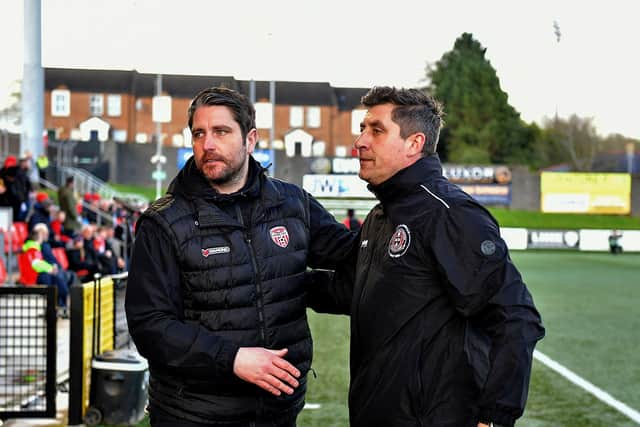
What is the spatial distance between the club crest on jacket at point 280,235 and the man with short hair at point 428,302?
32cm

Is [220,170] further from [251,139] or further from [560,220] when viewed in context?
[560,220]

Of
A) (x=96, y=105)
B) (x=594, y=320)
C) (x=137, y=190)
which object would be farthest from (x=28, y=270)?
(x=96, y=105)

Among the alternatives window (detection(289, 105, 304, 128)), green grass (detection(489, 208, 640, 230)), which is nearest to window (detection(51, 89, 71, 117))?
window (detection(289, 105, 304, 128))

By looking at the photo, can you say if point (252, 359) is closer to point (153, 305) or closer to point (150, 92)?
point (153, 305)

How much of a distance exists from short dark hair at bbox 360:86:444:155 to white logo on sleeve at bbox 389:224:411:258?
348mm

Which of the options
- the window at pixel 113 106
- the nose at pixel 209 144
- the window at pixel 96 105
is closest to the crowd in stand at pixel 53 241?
the nose at pixel 209 144

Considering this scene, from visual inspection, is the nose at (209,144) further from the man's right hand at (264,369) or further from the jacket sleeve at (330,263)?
the man's right hand at (264,369)

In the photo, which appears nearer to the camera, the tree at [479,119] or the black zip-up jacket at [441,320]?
the black zip-up jacket at [441,320]

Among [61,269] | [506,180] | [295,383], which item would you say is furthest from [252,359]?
[506,180]

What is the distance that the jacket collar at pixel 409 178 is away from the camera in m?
3.13

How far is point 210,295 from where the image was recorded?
10.4ft

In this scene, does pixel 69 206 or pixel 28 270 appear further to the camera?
pixel 69 206

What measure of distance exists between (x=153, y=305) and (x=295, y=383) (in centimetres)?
57

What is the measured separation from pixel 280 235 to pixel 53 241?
474 inches
